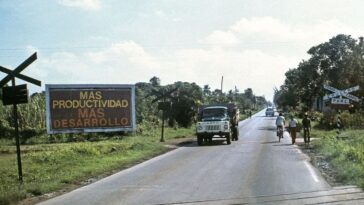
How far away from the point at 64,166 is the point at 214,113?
16438 mm

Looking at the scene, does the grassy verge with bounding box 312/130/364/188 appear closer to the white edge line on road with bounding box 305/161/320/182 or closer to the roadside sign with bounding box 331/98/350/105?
the white edge line on road with bounding box 305/161/320/182

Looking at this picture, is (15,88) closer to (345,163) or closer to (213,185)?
(213,185)

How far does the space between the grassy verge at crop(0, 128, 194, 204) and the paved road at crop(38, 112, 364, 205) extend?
2.73 ft

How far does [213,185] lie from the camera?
14.0 metres

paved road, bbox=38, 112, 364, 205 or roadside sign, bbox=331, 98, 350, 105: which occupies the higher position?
roadside sign, bbox=331, 98, 350, 105

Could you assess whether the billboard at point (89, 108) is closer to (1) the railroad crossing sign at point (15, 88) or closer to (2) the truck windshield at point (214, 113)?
(2) the truck windshield at point (214, 113)

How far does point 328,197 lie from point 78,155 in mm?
14030

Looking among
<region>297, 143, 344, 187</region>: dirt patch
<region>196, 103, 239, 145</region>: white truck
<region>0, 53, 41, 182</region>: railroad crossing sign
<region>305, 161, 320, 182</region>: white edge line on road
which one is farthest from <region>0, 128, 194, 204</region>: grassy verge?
<region>297, 143, 344, 187</region>: dirt patch

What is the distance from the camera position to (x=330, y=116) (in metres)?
46.4

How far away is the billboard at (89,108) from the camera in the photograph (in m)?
34.9

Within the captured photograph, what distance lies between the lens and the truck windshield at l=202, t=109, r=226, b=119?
1345 inches

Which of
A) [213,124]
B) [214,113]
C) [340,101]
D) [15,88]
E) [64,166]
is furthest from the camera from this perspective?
[214,113]

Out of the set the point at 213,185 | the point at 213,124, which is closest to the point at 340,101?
the point at 213,124

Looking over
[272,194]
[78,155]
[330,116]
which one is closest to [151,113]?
[330,116]
